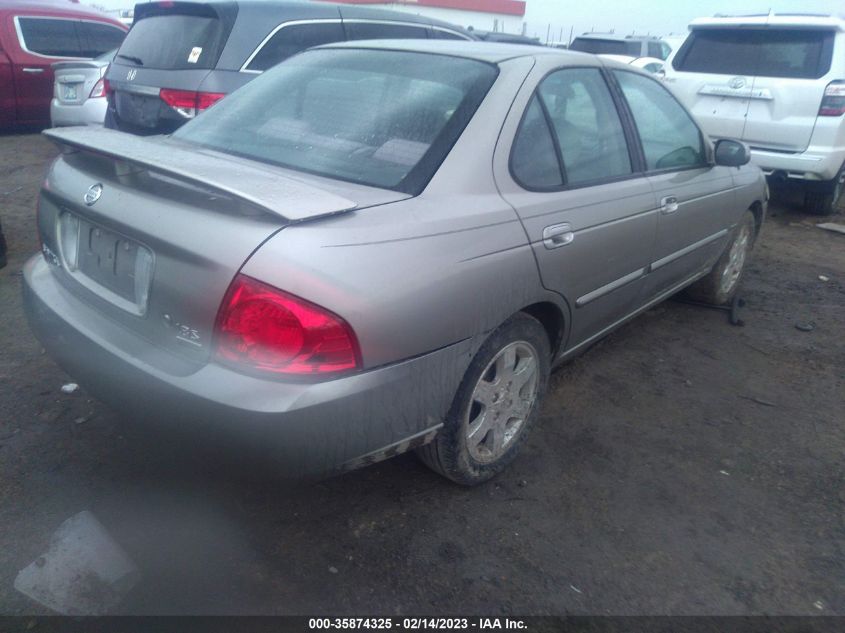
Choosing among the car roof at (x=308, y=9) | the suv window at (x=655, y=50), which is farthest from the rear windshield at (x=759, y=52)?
the suv window at (x=655, y=50)

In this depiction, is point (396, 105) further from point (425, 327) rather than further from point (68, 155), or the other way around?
point (68, 155)

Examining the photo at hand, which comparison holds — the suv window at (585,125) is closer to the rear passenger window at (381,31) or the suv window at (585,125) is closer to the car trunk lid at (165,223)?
the car trunk lid at (165,223)

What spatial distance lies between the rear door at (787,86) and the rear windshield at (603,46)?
8.28m

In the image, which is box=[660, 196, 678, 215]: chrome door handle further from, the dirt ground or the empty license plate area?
the empty license plate area

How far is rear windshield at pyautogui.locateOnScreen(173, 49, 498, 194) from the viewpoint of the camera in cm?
247

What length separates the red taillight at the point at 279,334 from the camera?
6.31 feet

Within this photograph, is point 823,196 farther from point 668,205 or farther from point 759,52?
point 668,205

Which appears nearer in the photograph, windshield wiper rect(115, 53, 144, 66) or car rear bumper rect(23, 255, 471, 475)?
car rear bumper rect(23, 255, 471, 475)

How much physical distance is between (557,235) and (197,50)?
3.62m

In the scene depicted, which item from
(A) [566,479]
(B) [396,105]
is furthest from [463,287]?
(A) [566,479]

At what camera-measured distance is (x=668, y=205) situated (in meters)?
3.54

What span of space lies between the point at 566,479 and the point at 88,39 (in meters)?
9.43

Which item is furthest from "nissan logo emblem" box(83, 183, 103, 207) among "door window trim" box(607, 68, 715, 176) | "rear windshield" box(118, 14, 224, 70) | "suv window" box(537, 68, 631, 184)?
"rear windshield" box(118, 14, 224, 70)

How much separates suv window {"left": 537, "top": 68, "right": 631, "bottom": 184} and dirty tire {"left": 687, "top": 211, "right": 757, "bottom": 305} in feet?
5.75
